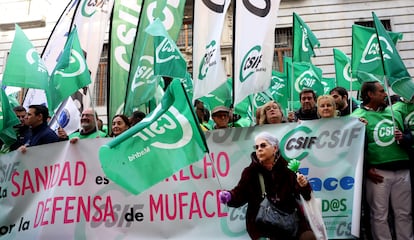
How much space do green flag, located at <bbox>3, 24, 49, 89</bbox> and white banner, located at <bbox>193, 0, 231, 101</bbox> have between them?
2.13 meters

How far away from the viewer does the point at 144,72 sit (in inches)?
249

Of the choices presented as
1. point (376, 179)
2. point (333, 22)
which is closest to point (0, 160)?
point (376, 179)

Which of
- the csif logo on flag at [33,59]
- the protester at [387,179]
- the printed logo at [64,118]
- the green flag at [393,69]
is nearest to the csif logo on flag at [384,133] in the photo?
the protester at [387,179]

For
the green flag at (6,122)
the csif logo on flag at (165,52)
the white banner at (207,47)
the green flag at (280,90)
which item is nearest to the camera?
the csif logo on flag at (165,52)

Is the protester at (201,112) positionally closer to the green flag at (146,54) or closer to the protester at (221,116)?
the green flag at (146,54)

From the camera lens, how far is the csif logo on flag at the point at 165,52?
5.62 metres

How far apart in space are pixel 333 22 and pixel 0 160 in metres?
14.5

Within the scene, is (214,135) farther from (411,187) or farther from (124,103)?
(411,187)

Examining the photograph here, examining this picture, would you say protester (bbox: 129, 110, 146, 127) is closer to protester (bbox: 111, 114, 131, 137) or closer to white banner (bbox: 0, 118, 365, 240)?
protester (bbox: 111, 114, 131, 137)

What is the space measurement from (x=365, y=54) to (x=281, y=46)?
11.7m

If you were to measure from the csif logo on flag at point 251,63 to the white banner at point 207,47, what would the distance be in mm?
441

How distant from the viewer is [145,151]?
3775mm

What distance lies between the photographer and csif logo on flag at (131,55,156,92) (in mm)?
6184

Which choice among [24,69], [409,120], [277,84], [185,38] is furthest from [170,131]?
[185,38]
